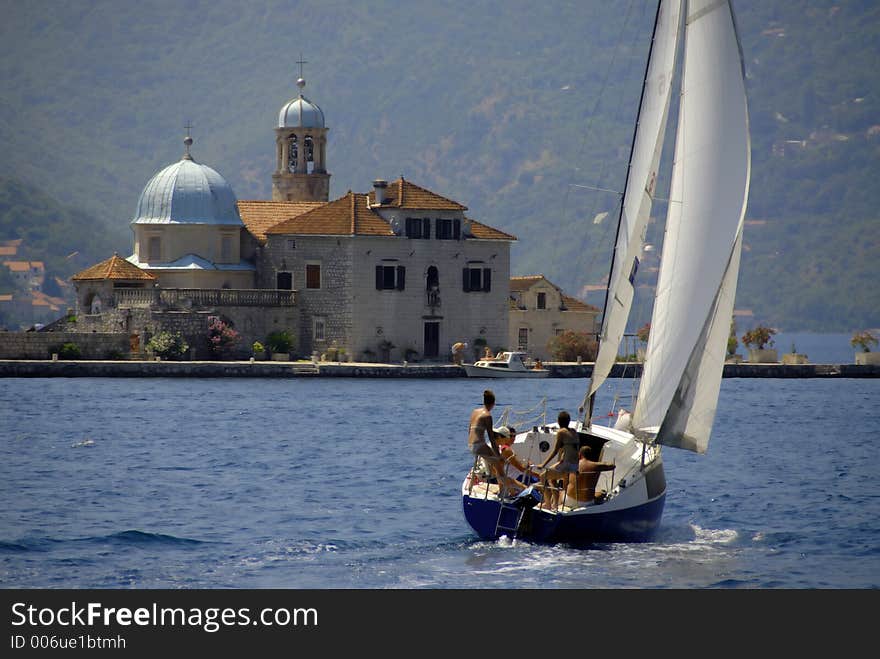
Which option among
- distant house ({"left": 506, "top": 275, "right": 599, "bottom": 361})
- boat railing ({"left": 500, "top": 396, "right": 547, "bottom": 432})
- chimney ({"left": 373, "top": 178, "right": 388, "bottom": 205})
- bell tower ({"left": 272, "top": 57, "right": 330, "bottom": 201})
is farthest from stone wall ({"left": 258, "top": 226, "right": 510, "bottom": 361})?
boat railing ({"left": 500, "top": 396, "right": 547, "bottom": 432})

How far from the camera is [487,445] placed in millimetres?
29609

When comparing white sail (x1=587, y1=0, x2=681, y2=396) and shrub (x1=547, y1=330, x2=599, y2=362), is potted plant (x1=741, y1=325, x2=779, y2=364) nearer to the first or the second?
shrub (x1=547, y1=330, x2=599, y2=362)

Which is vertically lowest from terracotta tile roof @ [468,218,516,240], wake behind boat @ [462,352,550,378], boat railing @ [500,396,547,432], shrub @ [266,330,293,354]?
boat railing @ [500,396,547,432]

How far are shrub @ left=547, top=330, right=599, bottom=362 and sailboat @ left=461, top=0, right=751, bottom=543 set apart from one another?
192 feet

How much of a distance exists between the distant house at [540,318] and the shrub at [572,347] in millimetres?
2023

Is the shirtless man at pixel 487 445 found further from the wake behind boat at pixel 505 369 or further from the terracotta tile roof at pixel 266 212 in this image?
the terracotta tile roof at pixel 266 212

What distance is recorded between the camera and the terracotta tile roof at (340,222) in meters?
83.9

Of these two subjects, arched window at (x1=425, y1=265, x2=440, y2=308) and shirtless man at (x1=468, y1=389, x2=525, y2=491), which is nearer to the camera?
shirtless man at (x1=468, y1=389, x2=525, y2=491)

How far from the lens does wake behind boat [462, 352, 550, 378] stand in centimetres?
8231

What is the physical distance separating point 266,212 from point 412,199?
9.88 metres

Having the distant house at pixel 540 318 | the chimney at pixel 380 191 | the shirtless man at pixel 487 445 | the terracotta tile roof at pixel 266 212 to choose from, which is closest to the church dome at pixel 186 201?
the terracotta tile roof at pixel 266 212

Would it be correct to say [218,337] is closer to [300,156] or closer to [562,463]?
[300,156]

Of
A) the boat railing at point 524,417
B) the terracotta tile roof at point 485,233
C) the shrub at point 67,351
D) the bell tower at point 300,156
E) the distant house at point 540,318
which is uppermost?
the bell tower at point 300,156
